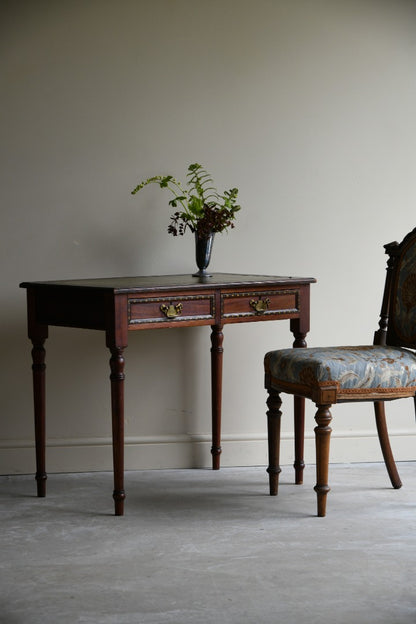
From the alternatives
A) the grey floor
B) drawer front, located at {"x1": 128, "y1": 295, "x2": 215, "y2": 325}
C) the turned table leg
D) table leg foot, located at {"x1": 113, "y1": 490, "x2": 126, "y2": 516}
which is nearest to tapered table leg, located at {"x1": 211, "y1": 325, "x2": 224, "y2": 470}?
the grey floor

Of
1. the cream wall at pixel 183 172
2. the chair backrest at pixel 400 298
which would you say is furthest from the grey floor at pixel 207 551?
the chair backrest at pixel 400 298

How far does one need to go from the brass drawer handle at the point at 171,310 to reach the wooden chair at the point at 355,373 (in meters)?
0.39

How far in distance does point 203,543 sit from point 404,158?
1992mm

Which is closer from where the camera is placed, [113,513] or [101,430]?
[113,513]

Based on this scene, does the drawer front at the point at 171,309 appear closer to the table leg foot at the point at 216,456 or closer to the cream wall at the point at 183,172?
the cream wall at the point at 183,172

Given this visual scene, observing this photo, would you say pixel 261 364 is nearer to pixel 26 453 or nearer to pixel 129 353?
pixel 129 353

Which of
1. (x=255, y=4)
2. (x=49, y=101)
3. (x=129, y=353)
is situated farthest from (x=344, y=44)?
(x=129, y=353)

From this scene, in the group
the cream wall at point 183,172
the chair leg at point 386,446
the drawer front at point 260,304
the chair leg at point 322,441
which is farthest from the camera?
the cream wall at point 183,172

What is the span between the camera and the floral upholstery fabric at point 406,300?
3.35m

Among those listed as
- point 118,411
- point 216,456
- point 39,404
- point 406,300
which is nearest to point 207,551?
point 118,411

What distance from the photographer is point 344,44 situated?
3.90 metres

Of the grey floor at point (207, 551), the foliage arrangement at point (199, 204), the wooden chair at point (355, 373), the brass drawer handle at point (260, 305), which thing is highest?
the foliage arrangement at point (199, 204)

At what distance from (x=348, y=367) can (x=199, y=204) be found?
97cm

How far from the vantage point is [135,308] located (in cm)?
304
